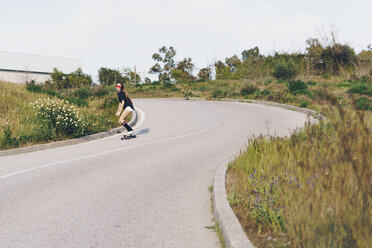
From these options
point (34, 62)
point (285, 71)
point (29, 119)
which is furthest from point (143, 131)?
point (34, 62)

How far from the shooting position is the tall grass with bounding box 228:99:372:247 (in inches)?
113

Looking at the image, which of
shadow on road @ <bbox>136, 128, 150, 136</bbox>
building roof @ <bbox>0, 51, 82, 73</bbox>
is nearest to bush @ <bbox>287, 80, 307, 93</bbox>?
shadow on road @ <bbox>136, 128, 150, 136</bbox>

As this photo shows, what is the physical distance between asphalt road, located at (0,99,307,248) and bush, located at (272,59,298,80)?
20.6m

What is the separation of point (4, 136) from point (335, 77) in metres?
28.9

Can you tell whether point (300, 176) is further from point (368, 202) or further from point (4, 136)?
point (4, 136)

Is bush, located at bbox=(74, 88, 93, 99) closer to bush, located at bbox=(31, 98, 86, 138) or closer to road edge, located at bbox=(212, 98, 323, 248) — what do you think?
bush, located at bbox=(31, 98, 86, 138)

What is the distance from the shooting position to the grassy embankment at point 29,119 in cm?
1020

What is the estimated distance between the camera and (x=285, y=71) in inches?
1163

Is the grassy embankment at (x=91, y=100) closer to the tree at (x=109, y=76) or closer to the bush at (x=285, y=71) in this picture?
the bush at (x=285, y=71)

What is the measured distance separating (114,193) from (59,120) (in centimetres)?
653

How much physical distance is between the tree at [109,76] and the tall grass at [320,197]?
55.1m

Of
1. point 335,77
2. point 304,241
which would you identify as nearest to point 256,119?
point 304,241

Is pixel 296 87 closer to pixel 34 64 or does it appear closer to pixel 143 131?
pixel 143 131

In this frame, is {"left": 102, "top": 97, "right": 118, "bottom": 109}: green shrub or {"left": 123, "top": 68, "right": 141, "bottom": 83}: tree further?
{"left": 123, "top": 68, "right": 141, "bottom": 83}: tree
